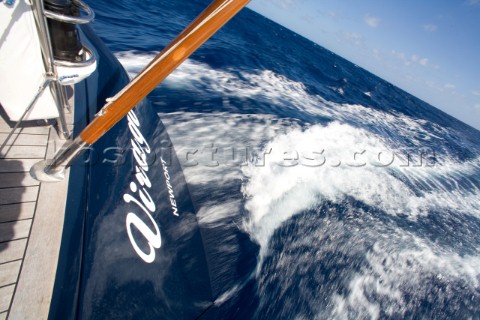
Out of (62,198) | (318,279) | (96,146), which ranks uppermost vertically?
(96,146)

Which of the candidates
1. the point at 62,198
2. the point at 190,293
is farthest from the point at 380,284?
the point at 62,198

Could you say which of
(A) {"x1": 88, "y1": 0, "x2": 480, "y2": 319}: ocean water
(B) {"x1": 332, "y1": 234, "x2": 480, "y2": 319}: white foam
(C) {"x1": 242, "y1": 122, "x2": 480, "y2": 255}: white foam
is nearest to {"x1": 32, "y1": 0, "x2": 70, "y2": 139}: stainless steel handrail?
(A) {"x1": 88, "y1": 0, "x2": 480, "y2": 319}: ocean water

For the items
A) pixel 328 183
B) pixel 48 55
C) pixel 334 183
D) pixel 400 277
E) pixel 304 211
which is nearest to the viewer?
pixel 48 55

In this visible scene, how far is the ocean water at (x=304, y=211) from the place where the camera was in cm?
268

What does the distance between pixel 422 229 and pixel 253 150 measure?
334 centimetres

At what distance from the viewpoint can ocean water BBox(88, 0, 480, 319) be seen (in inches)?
105

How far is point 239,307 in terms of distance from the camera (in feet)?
7.41

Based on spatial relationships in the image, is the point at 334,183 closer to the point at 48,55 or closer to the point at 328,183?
the point at 328,183

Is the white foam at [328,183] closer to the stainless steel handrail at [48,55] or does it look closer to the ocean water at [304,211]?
the ocean water at [304,211]

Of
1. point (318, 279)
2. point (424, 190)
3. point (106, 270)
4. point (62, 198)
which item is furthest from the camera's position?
point (424, 190)

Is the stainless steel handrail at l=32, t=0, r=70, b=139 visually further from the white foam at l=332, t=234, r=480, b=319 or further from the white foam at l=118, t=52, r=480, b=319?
the white foam at l=332, t=234, r=480, b=319

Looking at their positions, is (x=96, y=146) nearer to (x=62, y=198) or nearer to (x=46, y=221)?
(x=62, y=198)

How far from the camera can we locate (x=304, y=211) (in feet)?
11.9

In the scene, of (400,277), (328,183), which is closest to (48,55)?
(328,183)
